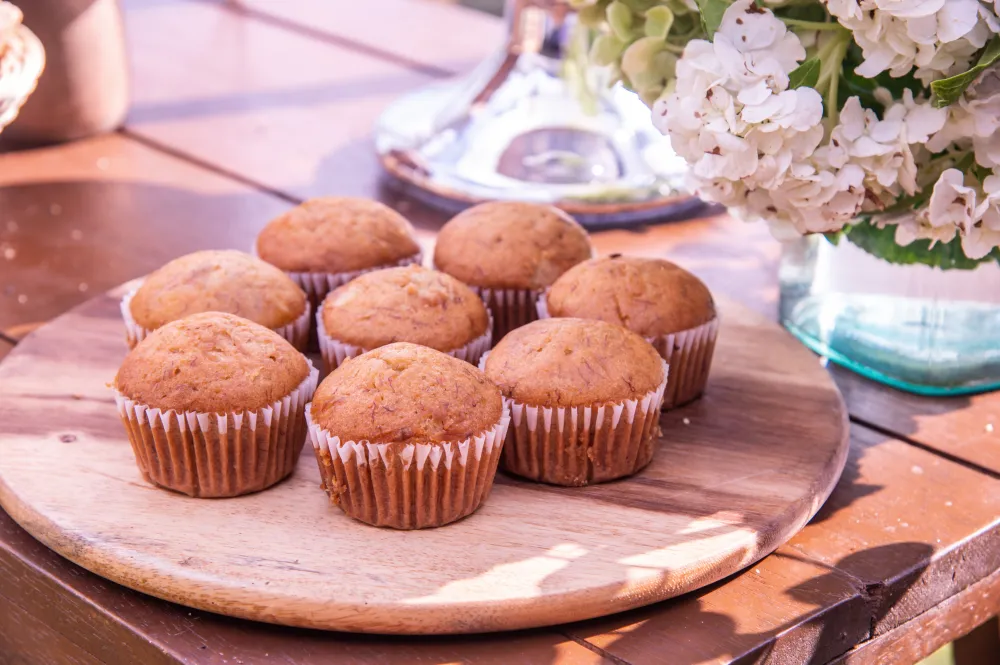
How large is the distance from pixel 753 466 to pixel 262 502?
53 cm

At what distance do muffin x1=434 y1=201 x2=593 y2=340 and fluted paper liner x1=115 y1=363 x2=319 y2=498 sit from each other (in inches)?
16.7

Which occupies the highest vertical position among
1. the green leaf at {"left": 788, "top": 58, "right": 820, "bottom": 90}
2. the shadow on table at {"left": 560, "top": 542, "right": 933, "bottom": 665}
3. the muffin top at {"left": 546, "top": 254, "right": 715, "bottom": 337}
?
the green leaf at {"left": 788, "top": 58, "right": 820, "bottom": 90}

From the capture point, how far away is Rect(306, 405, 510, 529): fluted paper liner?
1.22 m

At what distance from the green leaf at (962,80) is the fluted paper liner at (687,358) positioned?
16.3 inches

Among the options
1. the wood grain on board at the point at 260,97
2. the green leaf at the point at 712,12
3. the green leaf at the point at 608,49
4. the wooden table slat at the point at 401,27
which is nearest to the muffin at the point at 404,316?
the green leaf at the point at 608,49

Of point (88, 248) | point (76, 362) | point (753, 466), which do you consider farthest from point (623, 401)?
point (88, 248)

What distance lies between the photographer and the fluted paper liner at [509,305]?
1.63 metres

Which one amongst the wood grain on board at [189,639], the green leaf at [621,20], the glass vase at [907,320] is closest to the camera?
the wood grain on board at [189,639]

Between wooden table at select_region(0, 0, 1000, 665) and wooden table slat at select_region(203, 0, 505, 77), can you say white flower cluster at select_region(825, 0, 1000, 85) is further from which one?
wooden table slat at select_region(203, 0, 505, 77)

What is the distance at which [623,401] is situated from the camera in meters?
1.32

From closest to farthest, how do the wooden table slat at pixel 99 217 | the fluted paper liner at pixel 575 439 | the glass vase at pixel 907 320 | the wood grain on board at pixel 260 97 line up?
1. the fluted paper liner at pixel 575 439
2. the glass vase at pixel 907 320
3. the wooden table slat at pixel 99 217
4. the wood grain on board at pixel 260 97

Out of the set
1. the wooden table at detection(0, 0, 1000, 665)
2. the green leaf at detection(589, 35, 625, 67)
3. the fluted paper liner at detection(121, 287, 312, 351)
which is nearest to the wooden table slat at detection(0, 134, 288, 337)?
→ the wooden table at detection(0, 0, 1000, 665)

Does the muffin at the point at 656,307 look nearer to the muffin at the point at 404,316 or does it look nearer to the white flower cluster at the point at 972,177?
the muffin at the point at 404,316

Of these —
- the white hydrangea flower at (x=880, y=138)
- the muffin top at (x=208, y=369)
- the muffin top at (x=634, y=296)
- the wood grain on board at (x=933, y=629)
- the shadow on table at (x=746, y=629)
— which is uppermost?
the white hydrangea flower at (x=880, y=138)
